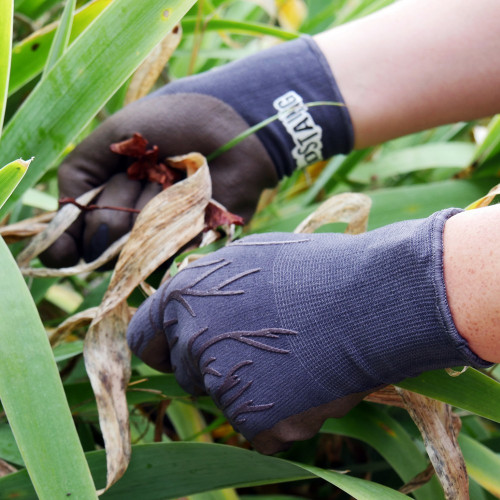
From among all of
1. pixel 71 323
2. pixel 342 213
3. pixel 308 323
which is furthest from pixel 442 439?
pixel 71 323

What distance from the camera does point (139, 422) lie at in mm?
702

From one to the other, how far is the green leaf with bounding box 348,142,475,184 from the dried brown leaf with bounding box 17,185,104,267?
596 millimetres

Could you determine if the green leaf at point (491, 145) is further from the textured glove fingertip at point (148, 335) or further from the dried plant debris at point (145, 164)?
the textured glove fingertip at point (148, 335)

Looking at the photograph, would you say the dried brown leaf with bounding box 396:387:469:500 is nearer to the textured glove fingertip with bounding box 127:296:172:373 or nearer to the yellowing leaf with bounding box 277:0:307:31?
the textured glove fingertip with bounding box 127:296:172:373

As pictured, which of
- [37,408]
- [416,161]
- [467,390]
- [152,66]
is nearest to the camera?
[37,408]

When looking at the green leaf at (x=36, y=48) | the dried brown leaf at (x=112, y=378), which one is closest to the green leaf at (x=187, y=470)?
the dried brown leaf at (x=112, y=378)

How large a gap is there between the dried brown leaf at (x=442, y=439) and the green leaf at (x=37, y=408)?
33 cm

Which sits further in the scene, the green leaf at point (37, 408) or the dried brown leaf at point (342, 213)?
the dried brown leaf at point (342, 213)

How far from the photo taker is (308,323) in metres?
0.52

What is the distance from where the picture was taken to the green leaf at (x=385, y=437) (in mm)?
621

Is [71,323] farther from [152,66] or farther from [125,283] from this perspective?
[152,66]

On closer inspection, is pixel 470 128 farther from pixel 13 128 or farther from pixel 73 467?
pixel 73 467

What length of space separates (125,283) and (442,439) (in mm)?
378

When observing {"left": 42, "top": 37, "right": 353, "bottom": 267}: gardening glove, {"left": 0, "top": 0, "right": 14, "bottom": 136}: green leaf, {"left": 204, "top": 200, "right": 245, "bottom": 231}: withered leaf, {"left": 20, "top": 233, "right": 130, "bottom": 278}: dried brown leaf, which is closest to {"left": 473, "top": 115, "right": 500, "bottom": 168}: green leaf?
{"left": 42, "top": 37, "right": 353, "bottom": 267}: gardening glove
